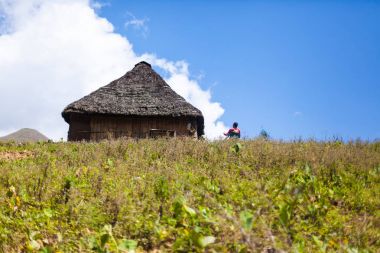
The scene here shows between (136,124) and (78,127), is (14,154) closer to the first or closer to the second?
(136,124)

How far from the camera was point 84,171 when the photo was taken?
5.88 meters

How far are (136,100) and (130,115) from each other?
3.49ft

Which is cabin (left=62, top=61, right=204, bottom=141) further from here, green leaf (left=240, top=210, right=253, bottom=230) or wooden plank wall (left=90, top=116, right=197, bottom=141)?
green leaf (left=240, top=210, right=253, bottom=230)

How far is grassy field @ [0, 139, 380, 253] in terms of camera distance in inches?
129

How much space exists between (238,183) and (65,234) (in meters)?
2.47

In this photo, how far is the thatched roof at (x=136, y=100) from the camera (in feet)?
61.4

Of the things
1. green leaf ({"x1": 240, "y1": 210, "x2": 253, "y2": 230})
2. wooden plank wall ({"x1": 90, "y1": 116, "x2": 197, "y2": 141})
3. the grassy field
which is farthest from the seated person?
green leaf ({"x1": 240, "y1": 210, "x2": 253, "y2": 230})

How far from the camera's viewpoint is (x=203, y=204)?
4.17 m

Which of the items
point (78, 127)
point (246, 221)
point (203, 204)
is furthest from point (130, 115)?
point (246, 221)

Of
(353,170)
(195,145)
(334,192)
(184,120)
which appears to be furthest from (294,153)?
(184,120)

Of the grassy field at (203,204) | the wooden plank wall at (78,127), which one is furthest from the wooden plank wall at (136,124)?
the grassy field at (203,204)

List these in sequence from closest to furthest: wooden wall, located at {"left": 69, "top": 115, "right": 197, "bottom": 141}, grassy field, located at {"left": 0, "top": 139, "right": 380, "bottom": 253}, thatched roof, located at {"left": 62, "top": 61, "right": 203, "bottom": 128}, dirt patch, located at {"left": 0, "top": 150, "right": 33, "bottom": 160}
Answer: grassy field, located at {"left": 0, "top": 139, "right": 380, "bottom": 253} → dirt patch, located at {"left": 0, "top": 150, "right": 33, "bottom": 160} → thatched roof, located at {"left": 62, "top": 61, "right": 203, "bottom": 128} → wooden wall, located at {"left": 69, "top": 115, "right": 197, "bottom": 141}

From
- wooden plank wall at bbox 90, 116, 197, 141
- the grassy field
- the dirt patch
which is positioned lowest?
the grassy field

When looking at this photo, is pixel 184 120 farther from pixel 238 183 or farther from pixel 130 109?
pixel 238 183
